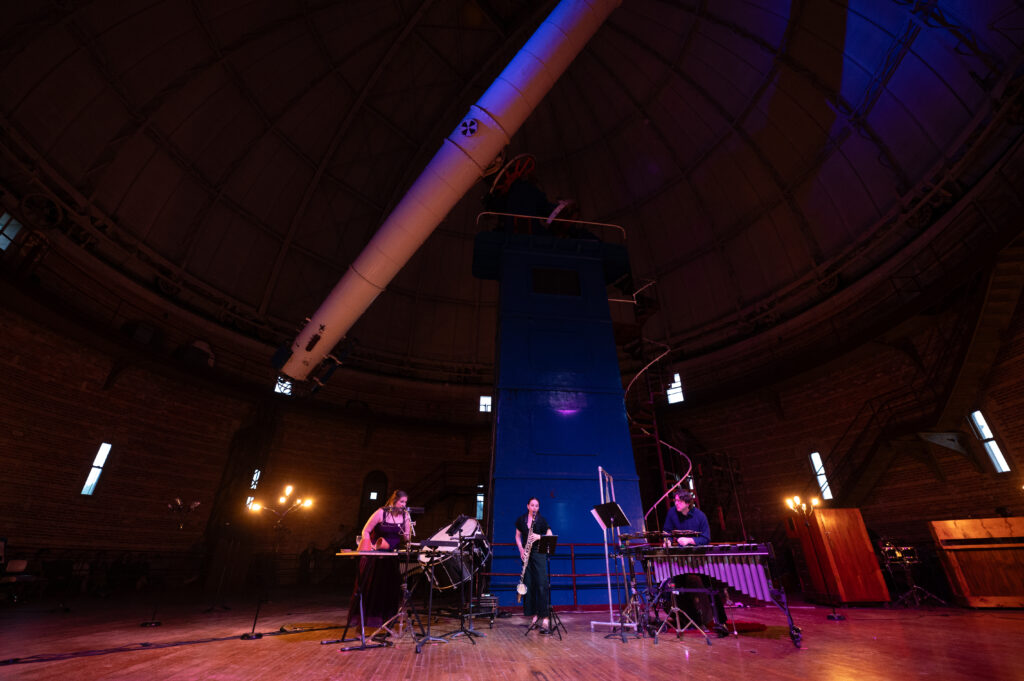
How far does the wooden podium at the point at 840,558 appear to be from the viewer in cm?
860

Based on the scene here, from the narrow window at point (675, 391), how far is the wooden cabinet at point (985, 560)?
8946 mm

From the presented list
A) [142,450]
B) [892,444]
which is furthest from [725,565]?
[142,450]

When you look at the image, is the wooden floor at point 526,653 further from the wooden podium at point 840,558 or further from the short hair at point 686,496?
the wooden podium at point 840,558

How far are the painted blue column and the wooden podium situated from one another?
172 inches

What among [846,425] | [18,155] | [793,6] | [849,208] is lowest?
[846,425]

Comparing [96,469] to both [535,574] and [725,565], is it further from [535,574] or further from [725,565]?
[725,565]

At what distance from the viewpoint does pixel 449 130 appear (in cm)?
1759

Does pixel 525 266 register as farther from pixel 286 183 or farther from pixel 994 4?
pixel 994 4

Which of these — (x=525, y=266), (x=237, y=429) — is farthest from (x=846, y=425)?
(x=237, y=429)

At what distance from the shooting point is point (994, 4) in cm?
993

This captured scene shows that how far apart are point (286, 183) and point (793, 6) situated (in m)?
17.9

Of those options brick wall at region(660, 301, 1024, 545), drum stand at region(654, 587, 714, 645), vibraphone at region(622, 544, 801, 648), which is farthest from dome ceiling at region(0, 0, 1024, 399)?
drum stand at region(654, 587, 714, 645)

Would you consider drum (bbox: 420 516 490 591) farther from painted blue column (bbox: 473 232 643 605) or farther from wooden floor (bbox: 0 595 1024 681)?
painted blue column (bbox: 473 232 643 605)

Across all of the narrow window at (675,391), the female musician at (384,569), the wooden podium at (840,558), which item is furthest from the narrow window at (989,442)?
the female musician at (384,569)
